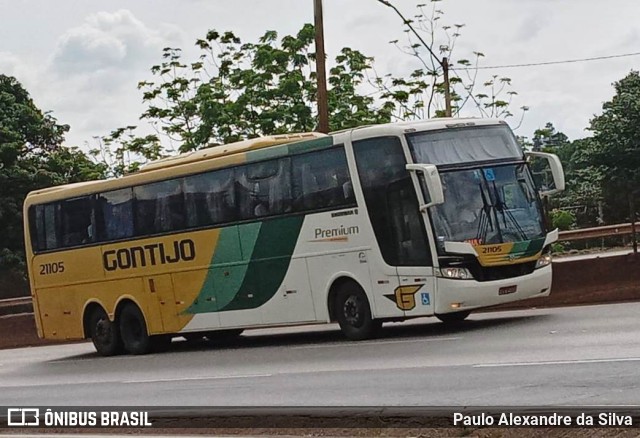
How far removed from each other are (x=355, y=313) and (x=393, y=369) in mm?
4290

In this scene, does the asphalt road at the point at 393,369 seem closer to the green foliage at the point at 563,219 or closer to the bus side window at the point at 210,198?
the bus side window at the point at 210,198

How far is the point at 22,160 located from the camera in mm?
43500

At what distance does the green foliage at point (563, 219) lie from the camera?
41.6m

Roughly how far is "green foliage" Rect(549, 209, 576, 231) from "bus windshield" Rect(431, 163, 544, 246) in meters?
23.8

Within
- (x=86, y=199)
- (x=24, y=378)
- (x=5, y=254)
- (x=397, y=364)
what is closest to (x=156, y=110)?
(x=5, y=254)

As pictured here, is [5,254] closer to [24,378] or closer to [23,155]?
[23,155]

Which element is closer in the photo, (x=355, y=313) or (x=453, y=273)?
(x=453, y=273)

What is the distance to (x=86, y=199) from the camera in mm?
23156

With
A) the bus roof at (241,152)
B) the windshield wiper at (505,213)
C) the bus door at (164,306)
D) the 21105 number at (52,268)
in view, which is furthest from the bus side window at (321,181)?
the 21105 number at (52,268)

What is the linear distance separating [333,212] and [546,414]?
10059 millimetres

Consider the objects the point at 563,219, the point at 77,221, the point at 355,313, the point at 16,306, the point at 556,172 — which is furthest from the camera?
the point at 563,219

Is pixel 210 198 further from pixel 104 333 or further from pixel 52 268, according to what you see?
pixel 52 268

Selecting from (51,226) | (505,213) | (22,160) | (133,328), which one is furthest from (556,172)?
(22,160)

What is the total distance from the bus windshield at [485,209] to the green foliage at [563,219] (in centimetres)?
2376
